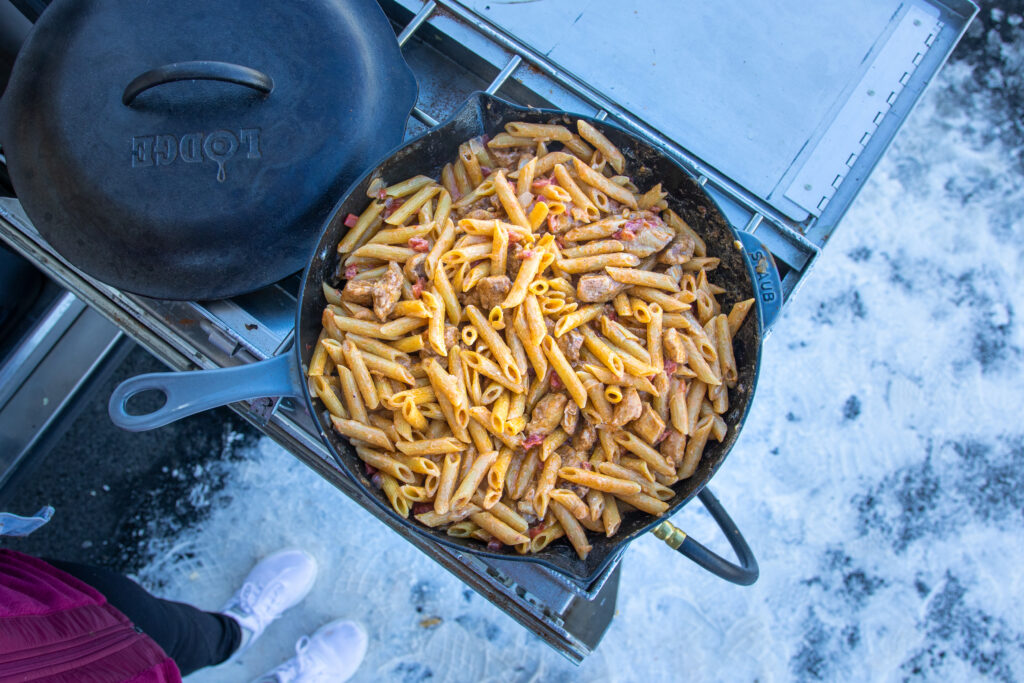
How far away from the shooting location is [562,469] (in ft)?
5.65

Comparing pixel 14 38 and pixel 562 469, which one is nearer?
pixel 562 469

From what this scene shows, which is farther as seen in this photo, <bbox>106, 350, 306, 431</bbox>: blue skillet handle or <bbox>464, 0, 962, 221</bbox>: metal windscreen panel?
<bbox>464, 0, 962, 221</bbox>: metal windscreen panel

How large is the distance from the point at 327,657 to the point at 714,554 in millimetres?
1708

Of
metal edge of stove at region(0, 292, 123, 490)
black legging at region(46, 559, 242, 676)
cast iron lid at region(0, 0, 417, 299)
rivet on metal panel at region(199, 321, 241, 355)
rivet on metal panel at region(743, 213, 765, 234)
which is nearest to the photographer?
cast iron lid at region(0, 0, 417, 299)

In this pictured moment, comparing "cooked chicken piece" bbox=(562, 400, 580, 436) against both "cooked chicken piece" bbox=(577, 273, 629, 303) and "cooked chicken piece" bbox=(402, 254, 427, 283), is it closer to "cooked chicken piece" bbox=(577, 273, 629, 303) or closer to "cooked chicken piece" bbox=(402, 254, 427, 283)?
"cooked chicken piece" bbox=(577, 273, 629, 303)

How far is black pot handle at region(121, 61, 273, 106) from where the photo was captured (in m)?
1.45

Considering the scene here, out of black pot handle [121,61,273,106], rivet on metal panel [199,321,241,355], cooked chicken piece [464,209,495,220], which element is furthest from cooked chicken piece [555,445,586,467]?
black pot handle [121,61,273,106]

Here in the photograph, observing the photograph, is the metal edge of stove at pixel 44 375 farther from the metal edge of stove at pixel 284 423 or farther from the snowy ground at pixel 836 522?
the snowy ground at pixel 836 522

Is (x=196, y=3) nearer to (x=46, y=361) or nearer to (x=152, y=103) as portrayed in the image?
(x=152, y=103)

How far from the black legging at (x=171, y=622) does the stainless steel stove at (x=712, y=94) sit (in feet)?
2.27

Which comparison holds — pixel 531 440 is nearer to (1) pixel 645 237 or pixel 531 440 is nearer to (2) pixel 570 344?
(2) pixel 570 344

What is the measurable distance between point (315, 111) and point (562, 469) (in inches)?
43.9

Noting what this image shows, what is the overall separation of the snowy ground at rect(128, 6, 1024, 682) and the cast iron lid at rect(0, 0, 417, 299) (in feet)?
4.88

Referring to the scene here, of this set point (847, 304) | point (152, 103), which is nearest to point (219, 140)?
point (152, 103)
